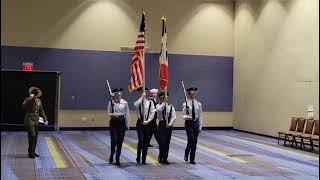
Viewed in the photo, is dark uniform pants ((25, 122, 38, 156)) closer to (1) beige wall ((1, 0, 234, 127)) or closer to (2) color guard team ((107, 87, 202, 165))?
(2) color guard team ((107, 87, 202, 165))

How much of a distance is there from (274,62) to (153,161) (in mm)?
8808

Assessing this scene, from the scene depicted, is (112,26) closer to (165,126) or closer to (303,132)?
(303,132)

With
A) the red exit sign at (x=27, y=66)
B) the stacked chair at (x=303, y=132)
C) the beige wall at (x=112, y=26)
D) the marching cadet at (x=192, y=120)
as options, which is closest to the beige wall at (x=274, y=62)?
the stacked chair at (x=303, y=132)

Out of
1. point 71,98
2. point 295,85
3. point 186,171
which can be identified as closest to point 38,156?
point 186,171

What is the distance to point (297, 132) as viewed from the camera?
14445 millimetres

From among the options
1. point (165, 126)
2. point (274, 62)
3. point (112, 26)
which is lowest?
point (165, 126)

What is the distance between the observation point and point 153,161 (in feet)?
34.1

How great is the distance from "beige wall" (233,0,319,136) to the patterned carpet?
1877mm

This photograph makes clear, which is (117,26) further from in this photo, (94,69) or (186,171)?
(186,171)

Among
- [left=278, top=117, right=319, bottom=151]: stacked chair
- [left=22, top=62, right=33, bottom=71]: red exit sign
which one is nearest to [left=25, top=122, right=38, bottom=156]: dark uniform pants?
[left=22, top=62, right=33, bottom=71]: red exit sign

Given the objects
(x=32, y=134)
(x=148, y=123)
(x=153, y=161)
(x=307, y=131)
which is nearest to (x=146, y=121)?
(x=148, y=123)

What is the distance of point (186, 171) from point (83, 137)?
7.89m

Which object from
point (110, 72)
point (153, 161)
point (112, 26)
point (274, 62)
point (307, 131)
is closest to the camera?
point (153, 161)

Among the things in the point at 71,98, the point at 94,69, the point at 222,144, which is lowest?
the point at 222,144
